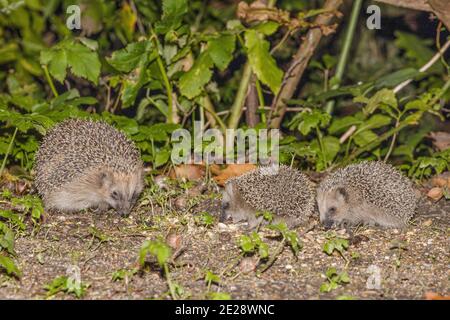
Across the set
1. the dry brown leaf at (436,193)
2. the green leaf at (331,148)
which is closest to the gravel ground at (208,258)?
the dry brown leaf at (436,193)

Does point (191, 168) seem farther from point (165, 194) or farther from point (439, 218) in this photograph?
point (439, 218)

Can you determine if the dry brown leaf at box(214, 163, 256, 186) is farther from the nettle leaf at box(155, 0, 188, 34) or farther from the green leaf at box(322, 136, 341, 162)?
the nettle leaf at box(155, 0, 188, 34)

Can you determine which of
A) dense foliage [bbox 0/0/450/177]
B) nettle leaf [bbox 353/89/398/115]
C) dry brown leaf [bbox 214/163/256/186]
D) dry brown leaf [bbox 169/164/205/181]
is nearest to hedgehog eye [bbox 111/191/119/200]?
dense foliage [bbox 0/0/450/177]

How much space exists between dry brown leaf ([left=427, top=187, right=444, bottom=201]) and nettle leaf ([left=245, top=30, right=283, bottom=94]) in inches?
79.3

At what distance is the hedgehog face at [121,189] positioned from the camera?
290 inches

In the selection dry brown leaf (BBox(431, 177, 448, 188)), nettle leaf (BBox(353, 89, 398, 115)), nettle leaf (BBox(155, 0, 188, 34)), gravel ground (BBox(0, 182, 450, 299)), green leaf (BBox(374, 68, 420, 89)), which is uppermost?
nettle leaf (BBox(155, 0, 188, 34))

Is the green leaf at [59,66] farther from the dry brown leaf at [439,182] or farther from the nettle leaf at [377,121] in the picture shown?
the dry brown leaf at [439,182]

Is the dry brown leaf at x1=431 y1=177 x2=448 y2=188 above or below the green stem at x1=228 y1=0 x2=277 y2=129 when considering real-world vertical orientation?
below

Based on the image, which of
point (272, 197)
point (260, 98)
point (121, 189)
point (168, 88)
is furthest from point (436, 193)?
point (121, 189)

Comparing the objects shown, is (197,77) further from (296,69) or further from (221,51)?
(296,69)

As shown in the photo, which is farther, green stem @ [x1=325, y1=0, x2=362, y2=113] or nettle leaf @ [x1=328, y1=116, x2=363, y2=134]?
green stem @ [x1=325, y1=0, x2=362, y2=113]

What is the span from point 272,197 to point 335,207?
676 millimetres

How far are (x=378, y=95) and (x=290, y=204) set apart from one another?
7.89 ft

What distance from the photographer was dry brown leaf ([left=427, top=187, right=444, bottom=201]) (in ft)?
26.4
